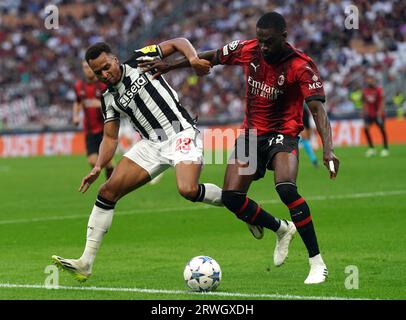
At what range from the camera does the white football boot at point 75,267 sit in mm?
9117

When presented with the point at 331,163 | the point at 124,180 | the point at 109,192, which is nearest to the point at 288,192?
the point at 331,163

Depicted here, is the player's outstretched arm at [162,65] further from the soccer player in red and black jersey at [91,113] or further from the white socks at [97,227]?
the soccer player in red and black jersey at [91,113]

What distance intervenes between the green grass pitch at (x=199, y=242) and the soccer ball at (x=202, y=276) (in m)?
0.12

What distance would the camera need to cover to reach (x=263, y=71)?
9.58 m

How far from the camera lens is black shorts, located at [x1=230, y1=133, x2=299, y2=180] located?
31.7 ft

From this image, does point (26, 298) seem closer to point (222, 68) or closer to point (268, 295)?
point (268, 295)

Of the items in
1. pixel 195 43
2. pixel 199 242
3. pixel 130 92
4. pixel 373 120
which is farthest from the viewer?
pixel 195 43

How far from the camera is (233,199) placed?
9.75m

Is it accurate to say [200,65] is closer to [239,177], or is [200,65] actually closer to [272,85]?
[272,85]

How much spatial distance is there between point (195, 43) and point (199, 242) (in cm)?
2946

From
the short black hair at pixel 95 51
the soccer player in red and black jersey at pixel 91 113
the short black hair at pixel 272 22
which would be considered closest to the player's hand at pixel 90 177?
the short black hair at pixel 95 51

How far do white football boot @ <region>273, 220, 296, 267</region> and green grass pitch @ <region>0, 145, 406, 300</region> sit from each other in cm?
14
